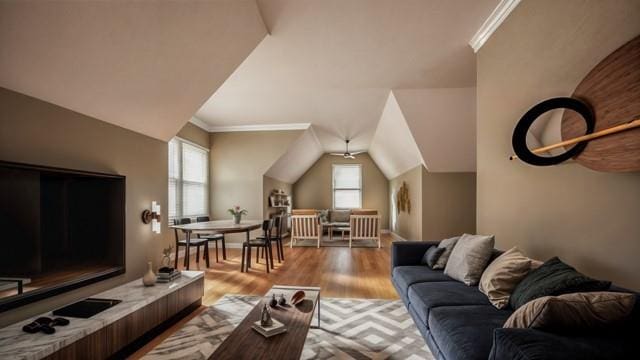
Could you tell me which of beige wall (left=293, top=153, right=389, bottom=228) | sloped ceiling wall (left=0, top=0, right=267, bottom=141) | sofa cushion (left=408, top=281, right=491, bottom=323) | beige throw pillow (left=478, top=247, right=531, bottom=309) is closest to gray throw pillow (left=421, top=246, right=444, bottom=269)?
sofa cushion (left=408, top=281, right=491, bottom=323)

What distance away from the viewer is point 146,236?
3055 mm

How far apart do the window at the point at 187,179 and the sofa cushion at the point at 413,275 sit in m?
4.44

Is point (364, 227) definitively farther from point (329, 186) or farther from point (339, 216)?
point (329, 186)

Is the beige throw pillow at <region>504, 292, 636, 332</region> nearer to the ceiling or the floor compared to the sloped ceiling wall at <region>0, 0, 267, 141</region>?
nearer to the floor

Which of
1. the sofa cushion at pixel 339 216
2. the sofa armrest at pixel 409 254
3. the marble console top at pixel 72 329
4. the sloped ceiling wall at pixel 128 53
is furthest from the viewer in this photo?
the sofa cushion at pixel 339 216

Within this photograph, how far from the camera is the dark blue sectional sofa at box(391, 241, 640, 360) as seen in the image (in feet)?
3.59

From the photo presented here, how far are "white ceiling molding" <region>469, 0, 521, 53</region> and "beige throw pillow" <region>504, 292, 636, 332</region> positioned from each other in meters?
2.40

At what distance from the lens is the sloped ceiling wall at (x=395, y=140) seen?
5230 millimetres

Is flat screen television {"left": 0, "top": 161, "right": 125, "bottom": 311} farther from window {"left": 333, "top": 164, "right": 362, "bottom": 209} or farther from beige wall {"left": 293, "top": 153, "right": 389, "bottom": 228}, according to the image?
window {"left": 333, "top": 164, "right": 362, "bottom": 209}

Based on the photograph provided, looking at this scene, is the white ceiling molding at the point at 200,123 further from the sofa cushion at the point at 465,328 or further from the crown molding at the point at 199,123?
the sofa cushion at the point at 465,328

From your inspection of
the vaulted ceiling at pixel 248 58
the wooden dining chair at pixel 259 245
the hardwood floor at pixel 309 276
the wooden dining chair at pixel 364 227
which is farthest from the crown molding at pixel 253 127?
the hardwood floor at pixel 309 276

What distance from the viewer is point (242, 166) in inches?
276

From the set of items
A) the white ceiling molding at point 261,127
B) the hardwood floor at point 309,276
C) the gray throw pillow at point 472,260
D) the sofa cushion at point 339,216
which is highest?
the white ceiling molding at point 261,127

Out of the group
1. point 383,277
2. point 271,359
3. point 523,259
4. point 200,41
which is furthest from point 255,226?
point 523,259
